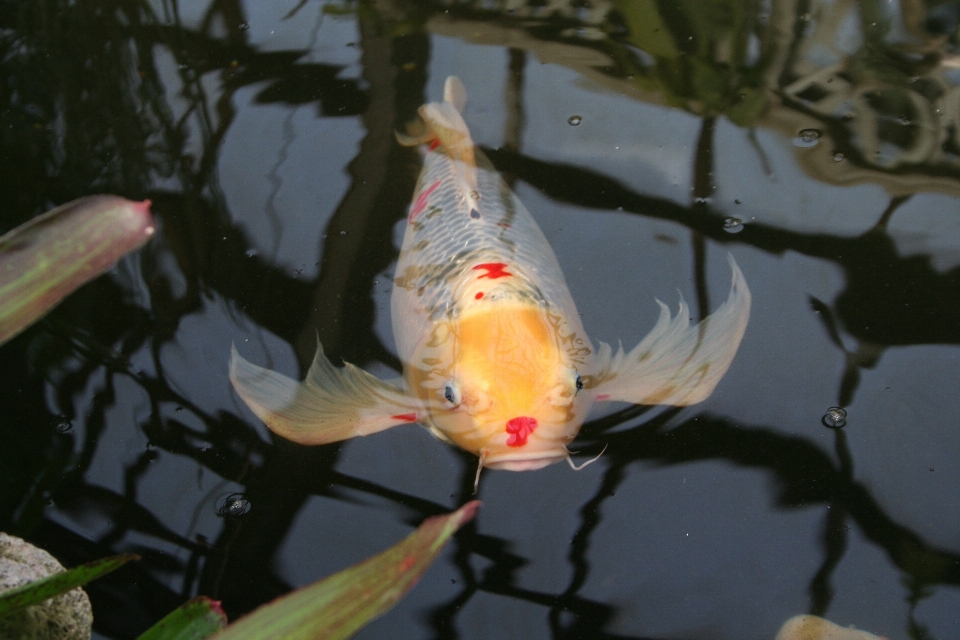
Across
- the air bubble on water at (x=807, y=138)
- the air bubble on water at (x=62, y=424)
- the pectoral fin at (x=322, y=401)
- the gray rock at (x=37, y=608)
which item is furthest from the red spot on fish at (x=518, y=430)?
the air bubble on water at (x=807, y=138)

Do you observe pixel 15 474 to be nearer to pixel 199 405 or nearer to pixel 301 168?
pixel 199 405

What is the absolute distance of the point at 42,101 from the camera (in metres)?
3.00

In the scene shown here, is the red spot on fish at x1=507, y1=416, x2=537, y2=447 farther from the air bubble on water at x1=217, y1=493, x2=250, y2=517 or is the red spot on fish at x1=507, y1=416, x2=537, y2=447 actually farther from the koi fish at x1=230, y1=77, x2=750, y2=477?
the air bubble on water at x1=217, y1=493, x2=250, y2=517

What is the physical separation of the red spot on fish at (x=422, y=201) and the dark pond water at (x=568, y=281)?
17 centimetres

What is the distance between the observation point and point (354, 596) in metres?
0.83

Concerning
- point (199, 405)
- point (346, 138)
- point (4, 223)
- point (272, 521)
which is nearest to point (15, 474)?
point (199, 405)

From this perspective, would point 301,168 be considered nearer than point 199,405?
No

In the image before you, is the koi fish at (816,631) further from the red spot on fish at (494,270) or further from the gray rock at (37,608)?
the gray rock at (37,608)

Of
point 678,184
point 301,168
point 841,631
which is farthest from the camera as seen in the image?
point 301,168

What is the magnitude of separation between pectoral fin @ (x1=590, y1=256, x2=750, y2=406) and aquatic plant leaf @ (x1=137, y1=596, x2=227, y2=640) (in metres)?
1.07

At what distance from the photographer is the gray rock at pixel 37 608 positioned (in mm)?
1411

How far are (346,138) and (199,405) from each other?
3.95ft

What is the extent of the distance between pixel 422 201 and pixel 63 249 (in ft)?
4.94

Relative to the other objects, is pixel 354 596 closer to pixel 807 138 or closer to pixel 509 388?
pixel 509 388
